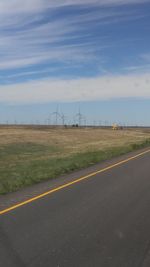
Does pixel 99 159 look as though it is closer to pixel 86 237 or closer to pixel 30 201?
pixel 30 201

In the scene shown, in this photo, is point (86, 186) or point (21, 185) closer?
point (86, 186)

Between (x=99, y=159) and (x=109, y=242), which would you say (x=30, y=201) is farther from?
(x=99, y=159)

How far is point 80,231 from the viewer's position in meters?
8.23

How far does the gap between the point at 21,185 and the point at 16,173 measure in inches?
153

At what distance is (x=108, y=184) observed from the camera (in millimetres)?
14719

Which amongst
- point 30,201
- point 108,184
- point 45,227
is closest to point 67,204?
point 30,201

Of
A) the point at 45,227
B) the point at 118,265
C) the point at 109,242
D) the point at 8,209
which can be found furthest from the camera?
the point at 8,209

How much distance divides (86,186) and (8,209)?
428 cm

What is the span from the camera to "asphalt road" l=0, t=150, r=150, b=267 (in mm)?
6660

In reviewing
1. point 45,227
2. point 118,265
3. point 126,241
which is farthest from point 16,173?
point 118,265

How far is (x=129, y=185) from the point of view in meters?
14.5

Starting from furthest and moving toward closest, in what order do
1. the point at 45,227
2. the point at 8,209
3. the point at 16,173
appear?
the point at 16,173, the point at 8,209, the point at 45,227

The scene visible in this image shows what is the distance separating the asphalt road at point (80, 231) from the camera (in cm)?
666

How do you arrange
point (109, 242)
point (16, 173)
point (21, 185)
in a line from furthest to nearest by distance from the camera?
point (16, 173) → point (21, 185) → point (109, 242)
